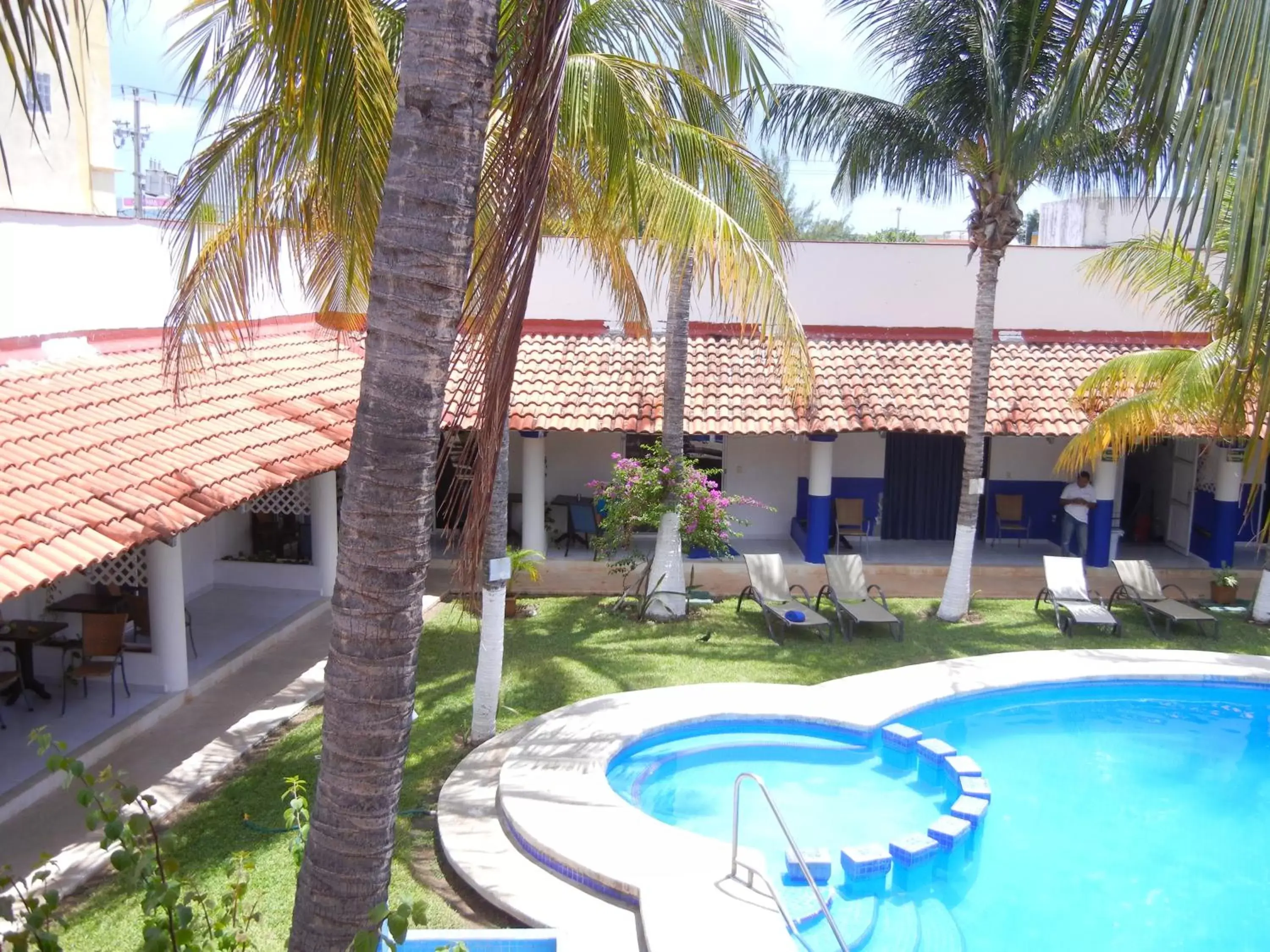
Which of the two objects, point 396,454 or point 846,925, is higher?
point 396,454

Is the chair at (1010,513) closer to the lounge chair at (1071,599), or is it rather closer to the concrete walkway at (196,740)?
the lounge chair at (1071,599)

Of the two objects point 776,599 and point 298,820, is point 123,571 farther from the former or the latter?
point 776,599

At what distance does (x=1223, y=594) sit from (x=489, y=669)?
39.4 ft

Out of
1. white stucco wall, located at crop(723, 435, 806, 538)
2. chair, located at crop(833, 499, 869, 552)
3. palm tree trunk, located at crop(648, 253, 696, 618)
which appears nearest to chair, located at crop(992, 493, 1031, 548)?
chair, located at crop(833, 499, 869, 552)

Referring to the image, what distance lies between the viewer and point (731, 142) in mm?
10188

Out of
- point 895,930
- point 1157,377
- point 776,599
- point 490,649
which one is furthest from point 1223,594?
point 490,649

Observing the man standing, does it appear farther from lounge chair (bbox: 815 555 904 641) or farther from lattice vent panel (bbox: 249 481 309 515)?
lattice vent panel (bbox: 249 481 309 515)

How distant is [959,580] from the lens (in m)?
16.2

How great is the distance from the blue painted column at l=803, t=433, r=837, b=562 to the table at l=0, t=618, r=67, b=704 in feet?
35.0

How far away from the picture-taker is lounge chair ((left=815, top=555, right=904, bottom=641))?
602 inches

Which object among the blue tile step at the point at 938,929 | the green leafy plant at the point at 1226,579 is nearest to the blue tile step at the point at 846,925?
the blue tile step at the point at 938,929

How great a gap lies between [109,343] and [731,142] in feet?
26.9

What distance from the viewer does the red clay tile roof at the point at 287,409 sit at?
9.37 meters

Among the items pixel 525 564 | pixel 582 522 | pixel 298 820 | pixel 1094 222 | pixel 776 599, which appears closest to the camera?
pixel 298 820
